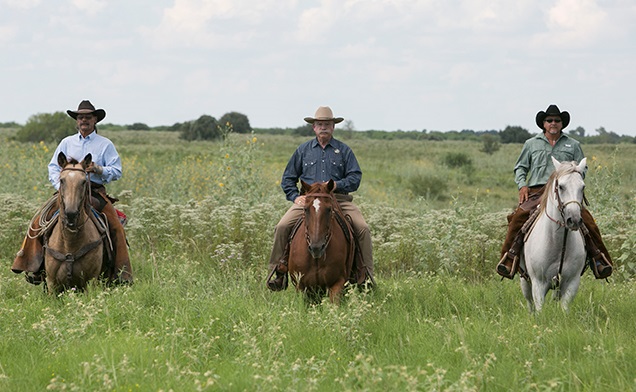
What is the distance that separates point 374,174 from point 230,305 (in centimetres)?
2865

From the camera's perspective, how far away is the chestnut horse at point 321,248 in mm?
8305

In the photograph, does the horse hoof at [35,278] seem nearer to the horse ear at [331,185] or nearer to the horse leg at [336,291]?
the horse leg at [336,291]

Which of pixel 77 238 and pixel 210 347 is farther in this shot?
pixel 77 238

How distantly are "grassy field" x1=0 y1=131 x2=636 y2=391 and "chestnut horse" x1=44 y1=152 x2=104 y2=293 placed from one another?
0.83 ft

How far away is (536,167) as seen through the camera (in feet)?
30.8

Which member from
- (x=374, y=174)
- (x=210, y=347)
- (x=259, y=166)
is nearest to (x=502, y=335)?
(x=210, y=347)

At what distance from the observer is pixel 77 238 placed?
29.1 feet

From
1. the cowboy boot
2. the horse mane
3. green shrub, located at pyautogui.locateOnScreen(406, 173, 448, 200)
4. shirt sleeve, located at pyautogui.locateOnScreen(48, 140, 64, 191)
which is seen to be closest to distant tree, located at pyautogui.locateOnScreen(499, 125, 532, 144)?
green shrub, located at pyautogui.locateOnScreen(406, 173, 448, 200)

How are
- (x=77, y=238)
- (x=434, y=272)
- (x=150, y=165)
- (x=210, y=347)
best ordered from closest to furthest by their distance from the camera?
(x=210, y=347)
(x=77, y=238)
(x=434, y=272)
(x=150, y=165)

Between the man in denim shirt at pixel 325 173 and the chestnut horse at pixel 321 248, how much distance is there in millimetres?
256

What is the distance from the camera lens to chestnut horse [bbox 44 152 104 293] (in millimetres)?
8516

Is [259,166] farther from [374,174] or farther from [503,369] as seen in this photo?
[374,174]

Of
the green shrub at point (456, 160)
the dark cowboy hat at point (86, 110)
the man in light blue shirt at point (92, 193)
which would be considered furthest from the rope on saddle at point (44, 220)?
the green shrub at point (456, 160)

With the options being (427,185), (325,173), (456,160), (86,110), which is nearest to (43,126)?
(456,160)
